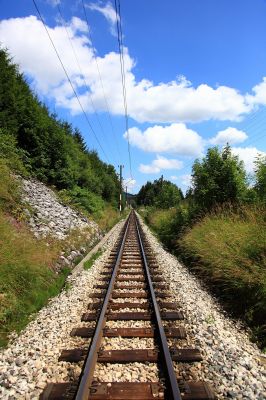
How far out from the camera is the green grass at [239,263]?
20.4 feet

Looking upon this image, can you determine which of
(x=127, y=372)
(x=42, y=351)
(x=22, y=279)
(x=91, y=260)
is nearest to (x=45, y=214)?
(x=91, y=260)

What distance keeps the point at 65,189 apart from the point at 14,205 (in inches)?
378

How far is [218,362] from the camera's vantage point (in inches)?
175

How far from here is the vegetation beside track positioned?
6590mm

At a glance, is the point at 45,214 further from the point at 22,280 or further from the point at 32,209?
the point at 22,280

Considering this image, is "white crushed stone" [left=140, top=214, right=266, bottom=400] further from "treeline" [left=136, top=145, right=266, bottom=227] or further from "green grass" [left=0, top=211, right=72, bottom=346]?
"treeline" [left=136, top=145, right=266, bottom=227]

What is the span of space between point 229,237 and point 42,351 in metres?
6.12

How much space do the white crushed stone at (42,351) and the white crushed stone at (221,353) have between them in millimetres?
1627

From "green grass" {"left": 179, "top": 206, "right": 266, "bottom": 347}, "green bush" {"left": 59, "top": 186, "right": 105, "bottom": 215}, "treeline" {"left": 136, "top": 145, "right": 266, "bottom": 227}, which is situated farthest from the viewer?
"green bush" {"left": 59, "top": 186, "right": 105, "bottom": 215}

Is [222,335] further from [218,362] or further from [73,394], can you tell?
[73,394]

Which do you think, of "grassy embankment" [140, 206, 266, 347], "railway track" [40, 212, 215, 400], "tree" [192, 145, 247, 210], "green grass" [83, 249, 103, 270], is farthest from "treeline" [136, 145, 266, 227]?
"railway track" [40, 212, 215, 400]

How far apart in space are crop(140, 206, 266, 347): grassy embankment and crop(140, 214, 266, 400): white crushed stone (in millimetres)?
356

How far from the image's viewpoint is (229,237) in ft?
30.7

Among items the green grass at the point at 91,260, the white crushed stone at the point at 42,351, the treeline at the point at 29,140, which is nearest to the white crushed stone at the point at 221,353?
the white crushed stone at the point at 42,351
